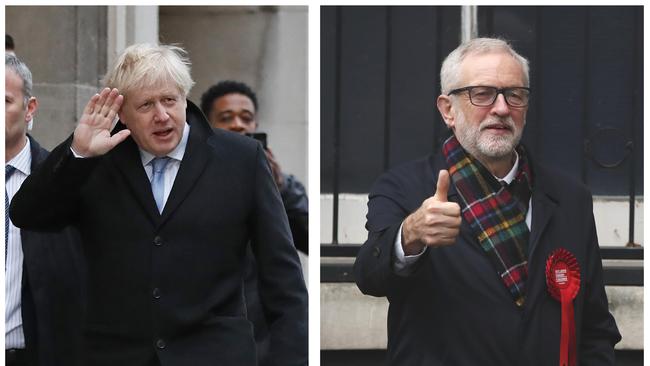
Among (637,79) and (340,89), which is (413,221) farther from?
(637,79)

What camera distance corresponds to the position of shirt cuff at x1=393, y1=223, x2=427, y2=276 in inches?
162

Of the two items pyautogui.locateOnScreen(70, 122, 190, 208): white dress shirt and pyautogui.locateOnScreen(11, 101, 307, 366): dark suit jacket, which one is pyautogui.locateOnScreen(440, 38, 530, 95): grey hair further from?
pyautogui.locateOnScreen(70, 122, 190, 208): white dress shirt

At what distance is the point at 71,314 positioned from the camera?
4.24m

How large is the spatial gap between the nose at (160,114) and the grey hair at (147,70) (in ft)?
0.27

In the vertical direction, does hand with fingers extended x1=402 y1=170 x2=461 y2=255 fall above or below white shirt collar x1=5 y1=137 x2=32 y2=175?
below

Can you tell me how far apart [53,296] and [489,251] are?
1.56 meters

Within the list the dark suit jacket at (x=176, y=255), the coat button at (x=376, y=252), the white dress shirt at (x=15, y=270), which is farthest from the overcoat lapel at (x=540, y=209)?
the white dress shirt at (x=15, y=270)

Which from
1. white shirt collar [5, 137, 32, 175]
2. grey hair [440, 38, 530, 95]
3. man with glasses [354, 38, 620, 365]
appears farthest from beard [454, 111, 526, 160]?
white shirt collar [5, 137, 32, 175]

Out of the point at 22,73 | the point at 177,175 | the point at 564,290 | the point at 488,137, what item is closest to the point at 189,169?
the point at 177,175

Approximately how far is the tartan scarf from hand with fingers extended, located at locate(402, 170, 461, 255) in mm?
153

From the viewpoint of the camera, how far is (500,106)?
426cm

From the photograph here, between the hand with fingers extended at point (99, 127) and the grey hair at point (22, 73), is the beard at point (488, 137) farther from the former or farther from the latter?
the grey hair at point (22, 73)

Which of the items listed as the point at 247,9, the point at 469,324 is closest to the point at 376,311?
the point at 469,324

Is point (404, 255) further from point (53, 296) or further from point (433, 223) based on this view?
point (53, 296)
